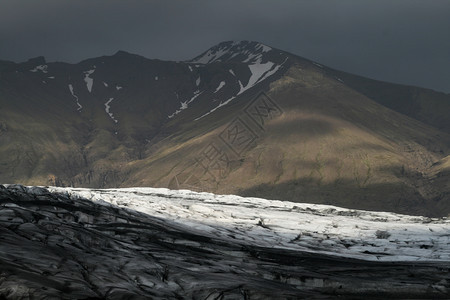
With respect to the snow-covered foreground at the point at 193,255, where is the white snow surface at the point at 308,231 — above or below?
above

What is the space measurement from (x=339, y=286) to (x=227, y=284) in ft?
49.1

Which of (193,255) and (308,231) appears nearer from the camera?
(193,255)

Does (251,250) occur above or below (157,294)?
above

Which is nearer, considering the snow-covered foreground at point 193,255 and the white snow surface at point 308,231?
the snow-covered foreground at point 193,255

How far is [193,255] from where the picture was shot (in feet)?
241

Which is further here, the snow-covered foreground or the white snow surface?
the white snow surface

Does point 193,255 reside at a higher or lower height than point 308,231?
lower

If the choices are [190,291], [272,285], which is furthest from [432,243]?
[190,291]

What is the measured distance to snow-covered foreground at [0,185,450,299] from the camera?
1940 inches

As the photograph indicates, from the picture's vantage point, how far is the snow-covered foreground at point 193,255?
49.3m

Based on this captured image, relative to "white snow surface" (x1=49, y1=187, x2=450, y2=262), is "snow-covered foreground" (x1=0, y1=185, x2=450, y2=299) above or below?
below

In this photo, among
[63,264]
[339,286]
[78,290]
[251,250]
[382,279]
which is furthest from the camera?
[251,250]

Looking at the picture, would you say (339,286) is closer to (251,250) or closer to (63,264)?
(251,250)

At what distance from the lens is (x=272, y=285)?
183 ft
